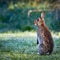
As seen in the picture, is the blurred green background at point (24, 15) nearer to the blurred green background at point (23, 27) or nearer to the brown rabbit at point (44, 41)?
the blurred green background at point (23, 27)

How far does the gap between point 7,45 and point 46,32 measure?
1.76m

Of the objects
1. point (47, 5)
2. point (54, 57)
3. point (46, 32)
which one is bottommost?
point (54, 57)

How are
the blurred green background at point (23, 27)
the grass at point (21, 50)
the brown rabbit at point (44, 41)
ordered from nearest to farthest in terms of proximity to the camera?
the grass at point (21, 50) < the brown rabbit at point (44, 41) < the blurred green background at point (23, 27)

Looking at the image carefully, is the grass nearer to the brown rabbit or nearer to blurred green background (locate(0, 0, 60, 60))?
blurred green background (locate(0, 0, 60, 60))

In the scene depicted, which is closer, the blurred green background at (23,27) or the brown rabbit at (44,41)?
the brown rabbit at (44,41)

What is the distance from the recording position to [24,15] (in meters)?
16.9

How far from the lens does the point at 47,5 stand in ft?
57.3

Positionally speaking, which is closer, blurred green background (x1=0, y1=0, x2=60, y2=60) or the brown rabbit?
the brown rabbit

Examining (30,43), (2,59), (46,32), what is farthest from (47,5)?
(2,59)

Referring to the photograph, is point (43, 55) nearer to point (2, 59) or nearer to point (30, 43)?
point (2, 59)

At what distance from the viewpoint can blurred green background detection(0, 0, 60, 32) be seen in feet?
50.3

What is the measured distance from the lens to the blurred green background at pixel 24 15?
15345 millimetres

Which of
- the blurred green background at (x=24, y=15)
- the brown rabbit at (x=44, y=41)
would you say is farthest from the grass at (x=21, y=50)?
the blurred green background at (x=24, y=15)

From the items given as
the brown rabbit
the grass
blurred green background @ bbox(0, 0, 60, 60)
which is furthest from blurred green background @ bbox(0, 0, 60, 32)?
the brown rabbit
